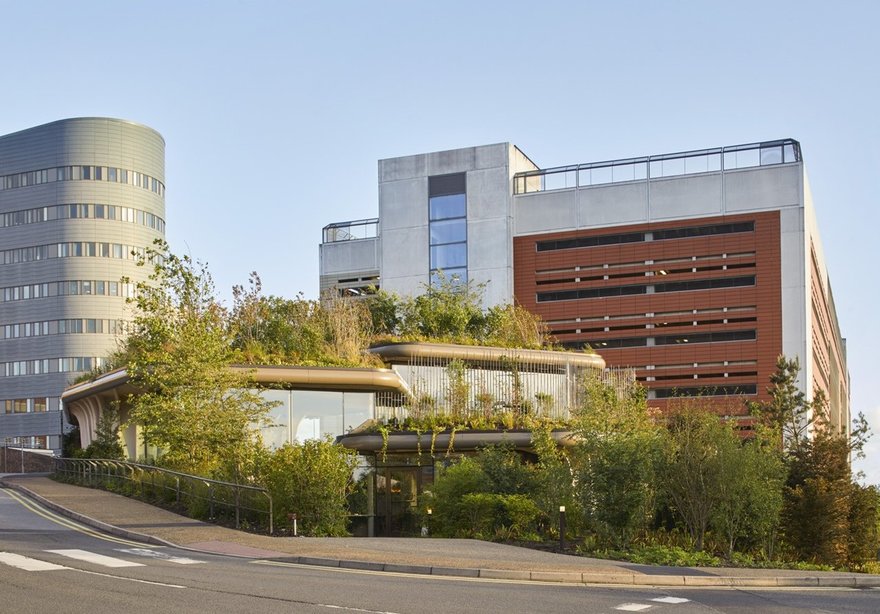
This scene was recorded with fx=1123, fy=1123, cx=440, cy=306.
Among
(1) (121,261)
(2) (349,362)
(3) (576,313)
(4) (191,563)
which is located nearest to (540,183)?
(3) (576,313)

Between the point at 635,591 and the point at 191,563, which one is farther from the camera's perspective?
the point at 191,563

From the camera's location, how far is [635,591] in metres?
16.7

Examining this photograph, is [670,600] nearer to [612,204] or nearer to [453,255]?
[612,204]

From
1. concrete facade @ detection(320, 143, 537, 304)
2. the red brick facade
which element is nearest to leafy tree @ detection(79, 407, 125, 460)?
the red brick facade

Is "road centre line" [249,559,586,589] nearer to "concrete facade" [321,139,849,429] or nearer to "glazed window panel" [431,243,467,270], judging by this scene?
"concrete facade" [321,139,849,429]

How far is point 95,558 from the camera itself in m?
18.3

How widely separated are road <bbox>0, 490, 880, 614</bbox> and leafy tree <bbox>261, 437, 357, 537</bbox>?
4.08 meters

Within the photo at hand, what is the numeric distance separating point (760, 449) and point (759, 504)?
181 cm

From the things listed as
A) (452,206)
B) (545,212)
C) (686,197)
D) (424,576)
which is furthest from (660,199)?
(424,576)

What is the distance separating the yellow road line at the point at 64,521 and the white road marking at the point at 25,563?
3099mm

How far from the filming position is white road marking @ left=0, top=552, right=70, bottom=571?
55.0 feet

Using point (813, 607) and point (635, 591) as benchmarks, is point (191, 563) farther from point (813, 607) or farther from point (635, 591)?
point (813, 607)

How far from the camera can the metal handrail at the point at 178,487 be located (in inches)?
950

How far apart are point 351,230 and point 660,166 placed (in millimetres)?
31474
